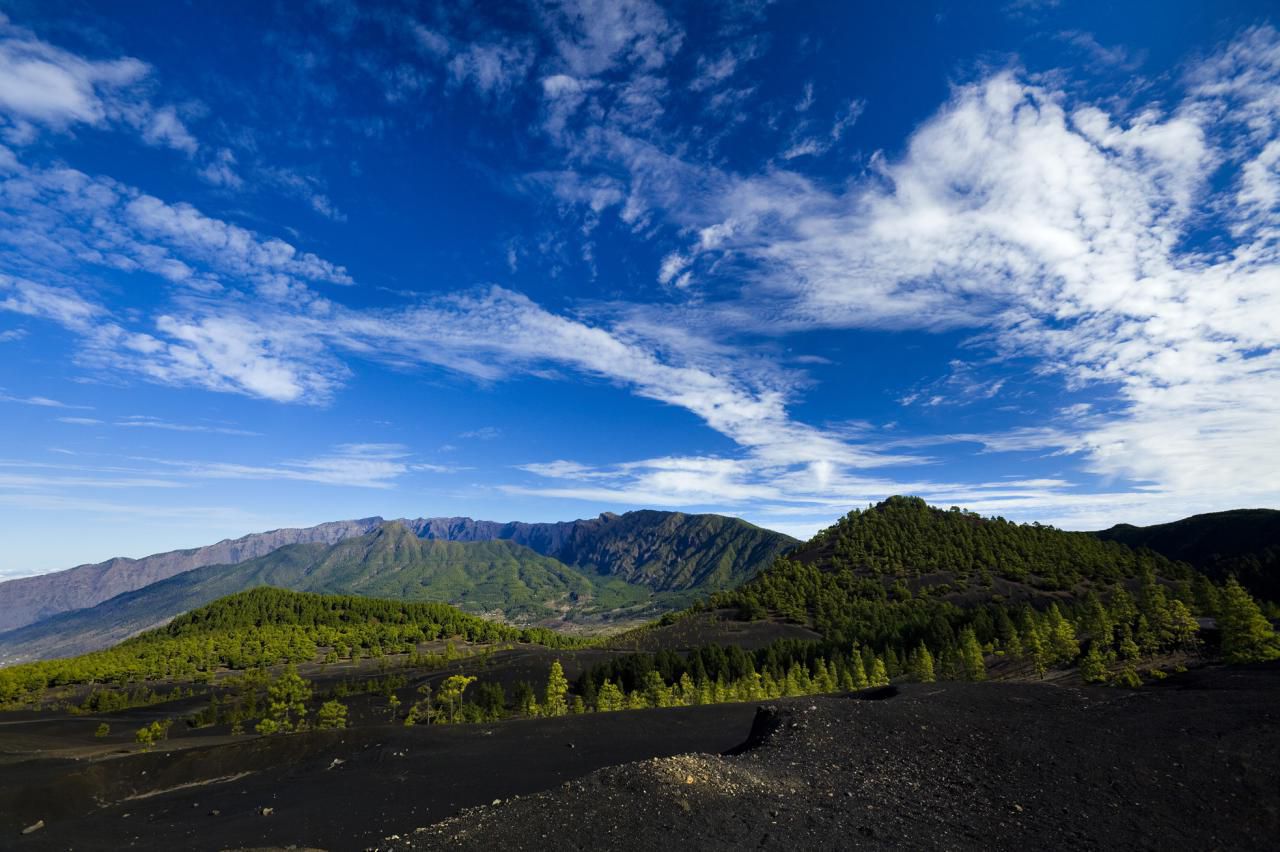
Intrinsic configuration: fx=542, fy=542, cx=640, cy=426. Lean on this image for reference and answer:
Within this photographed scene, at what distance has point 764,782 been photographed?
2225 cm

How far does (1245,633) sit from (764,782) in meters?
53.6

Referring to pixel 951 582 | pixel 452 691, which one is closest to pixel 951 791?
pixel 452 691

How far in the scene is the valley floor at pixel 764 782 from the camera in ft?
57.9

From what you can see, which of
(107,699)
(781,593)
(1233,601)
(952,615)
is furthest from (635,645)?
(1233,601)

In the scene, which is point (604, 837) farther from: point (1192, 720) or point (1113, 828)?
point (1192, 720)

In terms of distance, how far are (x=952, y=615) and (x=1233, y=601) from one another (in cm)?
7215

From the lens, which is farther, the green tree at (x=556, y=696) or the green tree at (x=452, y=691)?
the green tree at (x=452, y=691)

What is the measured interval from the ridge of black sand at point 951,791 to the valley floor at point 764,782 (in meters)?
0.11

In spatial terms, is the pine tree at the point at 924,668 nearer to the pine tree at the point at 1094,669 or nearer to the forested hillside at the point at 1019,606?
the forested hillside at the point at 1019,606

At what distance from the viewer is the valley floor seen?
57.9ft

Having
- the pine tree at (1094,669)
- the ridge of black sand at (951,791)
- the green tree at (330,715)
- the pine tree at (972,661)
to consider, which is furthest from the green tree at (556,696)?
the pine tree at (1094,669)

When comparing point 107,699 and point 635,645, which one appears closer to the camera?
point 107,699

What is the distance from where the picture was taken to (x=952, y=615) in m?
114

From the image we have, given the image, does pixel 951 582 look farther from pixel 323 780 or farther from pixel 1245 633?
pixel 323 780
